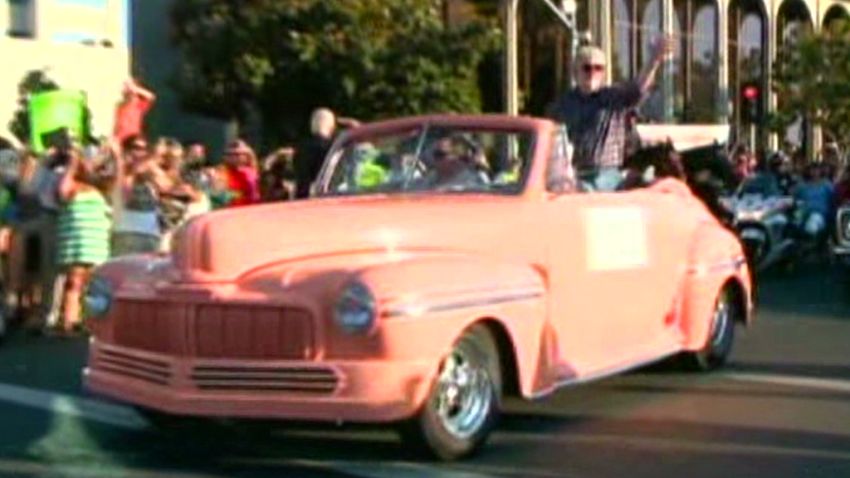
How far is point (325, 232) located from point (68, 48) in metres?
29.8

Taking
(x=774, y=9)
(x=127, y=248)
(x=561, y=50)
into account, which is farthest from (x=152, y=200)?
(x=774, y=9)

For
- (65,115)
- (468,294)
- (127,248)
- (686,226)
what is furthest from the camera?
(65,115)

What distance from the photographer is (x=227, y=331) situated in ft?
27.0

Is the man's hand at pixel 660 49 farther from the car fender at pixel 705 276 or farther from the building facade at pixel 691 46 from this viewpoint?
the building facade at pixel 691 46

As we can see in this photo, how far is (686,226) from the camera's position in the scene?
10984mm

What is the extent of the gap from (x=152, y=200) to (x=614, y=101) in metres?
4.19

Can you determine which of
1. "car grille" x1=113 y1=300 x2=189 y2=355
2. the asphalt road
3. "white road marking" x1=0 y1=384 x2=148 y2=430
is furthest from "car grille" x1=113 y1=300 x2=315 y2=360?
"white road marking" x1=0 y1=384 x2=148 y2=430

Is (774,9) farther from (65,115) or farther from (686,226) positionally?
(686,226)

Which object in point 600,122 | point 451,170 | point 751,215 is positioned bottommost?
point 751,215

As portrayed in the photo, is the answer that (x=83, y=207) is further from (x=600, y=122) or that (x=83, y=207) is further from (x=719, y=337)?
(x=719, y=337)

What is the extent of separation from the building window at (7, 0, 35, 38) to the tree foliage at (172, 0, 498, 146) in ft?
10.9

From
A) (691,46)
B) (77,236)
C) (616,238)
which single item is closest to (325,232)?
(616,238)

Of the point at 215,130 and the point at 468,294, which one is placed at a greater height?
the point at 215,130

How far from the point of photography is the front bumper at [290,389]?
26.4 ft
